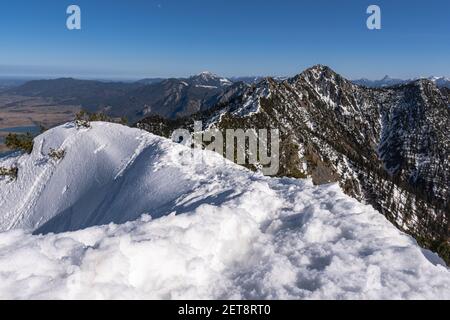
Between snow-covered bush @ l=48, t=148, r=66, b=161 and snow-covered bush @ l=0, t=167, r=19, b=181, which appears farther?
snow-covered bush @ l=0, t=167, r=19, b=181

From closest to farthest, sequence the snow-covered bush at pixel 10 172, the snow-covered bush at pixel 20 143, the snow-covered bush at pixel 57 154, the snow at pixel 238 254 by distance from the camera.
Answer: the snow at pixel 238 254
the snow-covered bush at pixel 57 154
the snow-covered bush at pixel 10 172
the snow-covered bush at pixel 20 143

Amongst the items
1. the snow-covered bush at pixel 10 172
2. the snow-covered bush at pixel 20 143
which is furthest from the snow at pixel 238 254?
the snow-covered bush at pixel 20 143

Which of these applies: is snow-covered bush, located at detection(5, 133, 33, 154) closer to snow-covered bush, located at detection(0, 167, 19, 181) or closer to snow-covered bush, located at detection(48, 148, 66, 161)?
snow-covered bush, located at detection(0, 167, 19, 181)

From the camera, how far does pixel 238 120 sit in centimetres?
18688

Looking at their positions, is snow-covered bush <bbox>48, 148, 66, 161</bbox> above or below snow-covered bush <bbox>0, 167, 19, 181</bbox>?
above

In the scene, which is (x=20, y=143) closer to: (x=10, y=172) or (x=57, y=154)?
(x=10, y=172)

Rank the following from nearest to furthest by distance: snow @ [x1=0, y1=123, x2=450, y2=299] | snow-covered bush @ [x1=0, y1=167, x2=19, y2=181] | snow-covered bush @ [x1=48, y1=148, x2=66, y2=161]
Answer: snow @ [x1=0, y1=123, x2=450, y2=299] → snow-covered bush @ [x1=48, y1=148, x2=66, y2=161] → snow-covered bush @ [x1=0, y1=167, x2=19, y2=181]

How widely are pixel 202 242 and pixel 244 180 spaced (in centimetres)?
1046

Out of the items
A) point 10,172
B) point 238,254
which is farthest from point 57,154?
point 238,254

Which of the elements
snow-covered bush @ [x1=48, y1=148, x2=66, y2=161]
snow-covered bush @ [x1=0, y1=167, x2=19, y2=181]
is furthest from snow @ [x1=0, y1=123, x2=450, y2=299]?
snow-covered bush @ [x1=0, y1=167, x2=19, y2=181]

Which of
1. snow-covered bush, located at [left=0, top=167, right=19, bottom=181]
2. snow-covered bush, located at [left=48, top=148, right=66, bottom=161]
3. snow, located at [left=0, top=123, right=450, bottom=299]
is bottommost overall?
snow-covered bush, located at [left=0, top=167, right=19, bottom=181]

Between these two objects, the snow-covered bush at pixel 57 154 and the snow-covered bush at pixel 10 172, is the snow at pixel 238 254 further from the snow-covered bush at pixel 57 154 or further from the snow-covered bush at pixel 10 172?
the snow-covered bush at pixel 10 172

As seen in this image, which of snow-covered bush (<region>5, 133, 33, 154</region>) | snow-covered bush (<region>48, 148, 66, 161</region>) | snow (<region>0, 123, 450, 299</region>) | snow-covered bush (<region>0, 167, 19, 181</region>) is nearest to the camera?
snow (<region>0, 123, 450, 299</region>)
